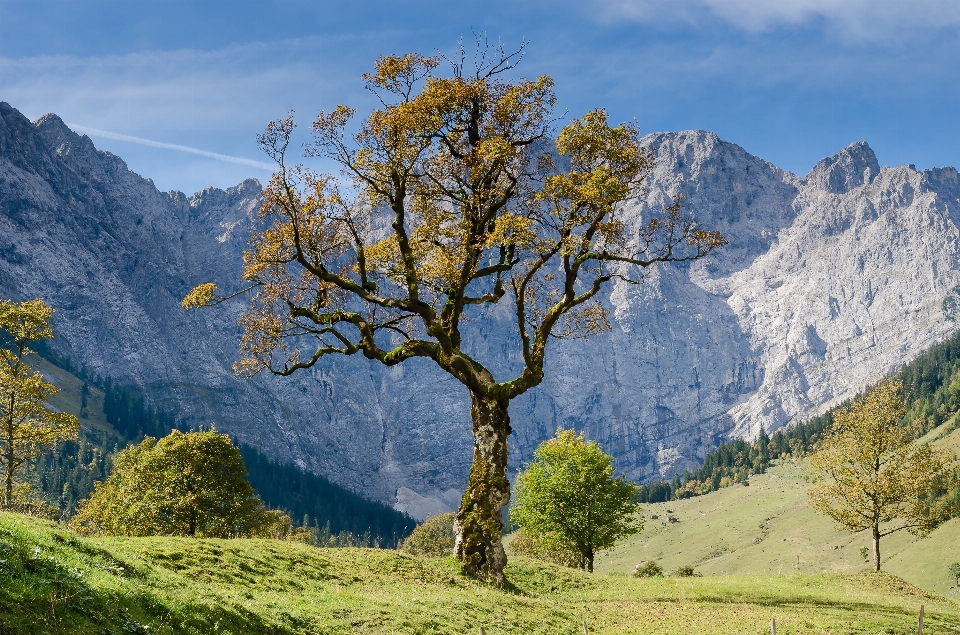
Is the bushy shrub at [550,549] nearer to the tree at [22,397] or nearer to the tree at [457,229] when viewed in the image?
the tree at [457,229]

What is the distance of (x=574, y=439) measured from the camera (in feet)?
255

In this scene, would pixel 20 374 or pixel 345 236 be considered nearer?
pixel 345 236

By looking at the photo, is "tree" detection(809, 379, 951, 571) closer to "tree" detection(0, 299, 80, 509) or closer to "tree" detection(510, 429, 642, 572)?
"tree" detection(510, 429, 642, 572)

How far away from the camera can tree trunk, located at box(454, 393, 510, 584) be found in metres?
29.5

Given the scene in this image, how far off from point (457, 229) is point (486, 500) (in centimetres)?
1257

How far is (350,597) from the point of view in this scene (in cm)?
2295

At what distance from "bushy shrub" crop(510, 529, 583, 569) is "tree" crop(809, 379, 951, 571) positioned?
21.6 m

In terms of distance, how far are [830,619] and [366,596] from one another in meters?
17.7

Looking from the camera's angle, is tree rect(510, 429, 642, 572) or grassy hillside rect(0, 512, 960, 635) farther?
tree rect(510, 429, 642, 572)

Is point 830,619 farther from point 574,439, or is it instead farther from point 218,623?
point 574,439

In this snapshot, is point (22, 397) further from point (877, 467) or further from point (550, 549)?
point (550, 549)

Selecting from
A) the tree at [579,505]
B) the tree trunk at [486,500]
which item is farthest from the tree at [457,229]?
the tree at [579,505]

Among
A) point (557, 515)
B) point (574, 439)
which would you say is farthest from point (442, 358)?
point (574, 439)

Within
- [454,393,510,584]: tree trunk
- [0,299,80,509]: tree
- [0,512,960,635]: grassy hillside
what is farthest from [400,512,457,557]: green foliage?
[454,393,510,584]: tree trunk
